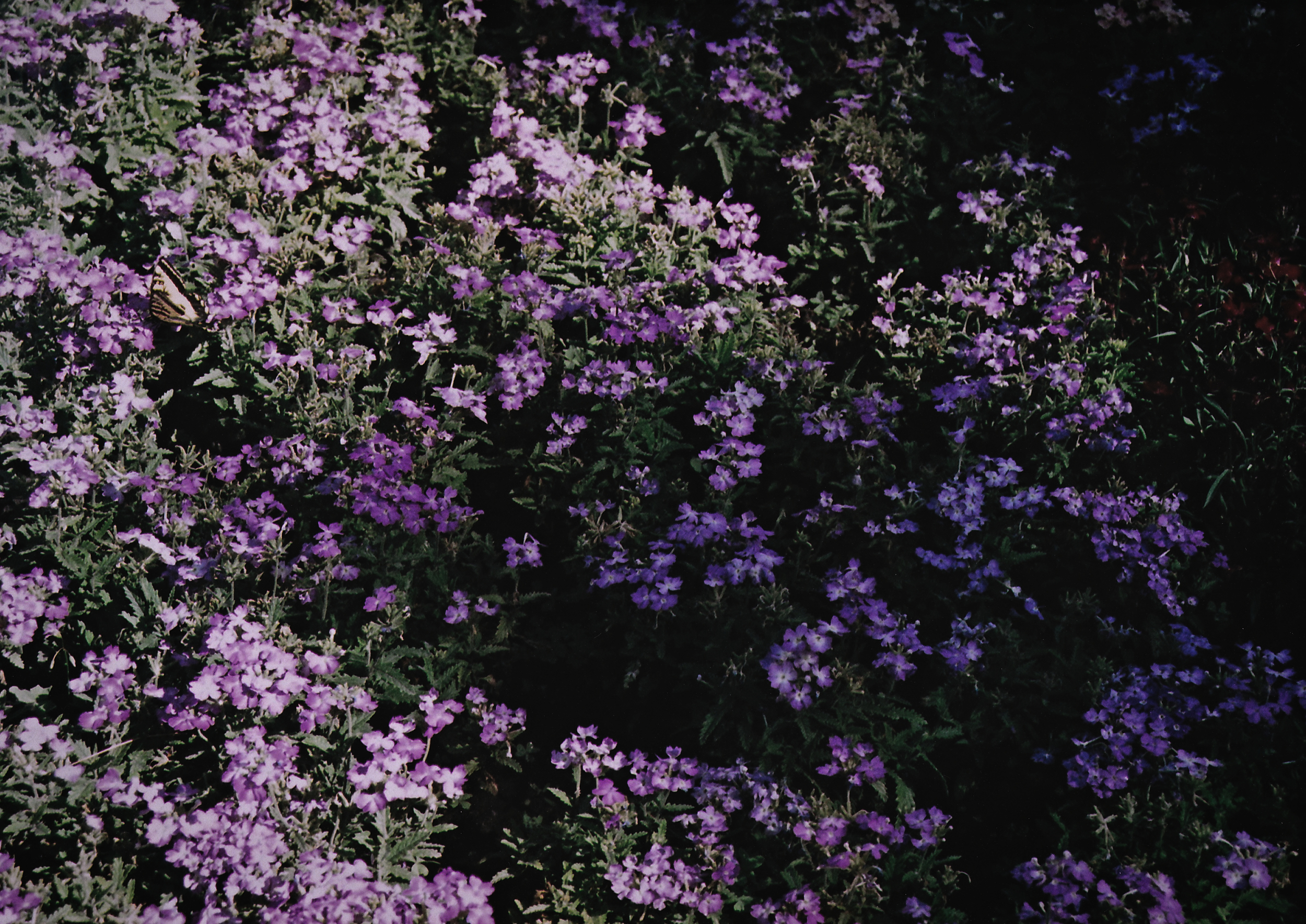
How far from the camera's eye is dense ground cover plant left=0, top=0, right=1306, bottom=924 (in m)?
2.94

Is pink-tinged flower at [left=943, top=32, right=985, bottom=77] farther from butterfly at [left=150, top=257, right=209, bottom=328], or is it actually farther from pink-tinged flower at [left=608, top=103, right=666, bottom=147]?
butterfly at [left=150, top=257, right=209, bottom=328]

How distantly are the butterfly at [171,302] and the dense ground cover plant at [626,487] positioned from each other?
6 centimetres

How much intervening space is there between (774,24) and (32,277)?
4.05m

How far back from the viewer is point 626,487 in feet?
11.9

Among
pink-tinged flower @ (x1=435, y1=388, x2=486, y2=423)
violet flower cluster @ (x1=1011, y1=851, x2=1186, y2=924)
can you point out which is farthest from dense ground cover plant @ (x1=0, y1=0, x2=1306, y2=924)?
pink-tinged flower @ (x1=435, y1=388, x2=486, y2=423)

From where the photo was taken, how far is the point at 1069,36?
5379mm

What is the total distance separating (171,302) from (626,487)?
7.01 ft

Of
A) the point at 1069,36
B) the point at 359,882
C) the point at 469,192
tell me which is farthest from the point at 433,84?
the point at 359,882

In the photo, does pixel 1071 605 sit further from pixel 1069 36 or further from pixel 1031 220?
pixel 1069 36

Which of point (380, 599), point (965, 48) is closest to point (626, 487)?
point (380, 599)

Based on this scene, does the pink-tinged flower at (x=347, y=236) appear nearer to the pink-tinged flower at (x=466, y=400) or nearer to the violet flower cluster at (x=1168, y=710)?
the pink-tinged flower at (x=466, y=400)

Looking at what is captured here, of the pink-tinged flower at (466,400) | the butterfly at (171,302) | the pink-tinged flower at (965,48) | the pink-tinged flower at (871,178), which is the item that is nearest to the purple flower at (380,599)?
the pink-tinged flower at (466,400)

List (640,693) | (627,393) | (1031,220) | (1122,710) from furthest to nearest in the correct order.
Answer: (1031,220)
(627,393)
(640,693)
(1122,710)

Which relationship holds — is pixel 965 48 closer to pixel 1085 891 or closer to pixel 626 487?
pixel 626 487
